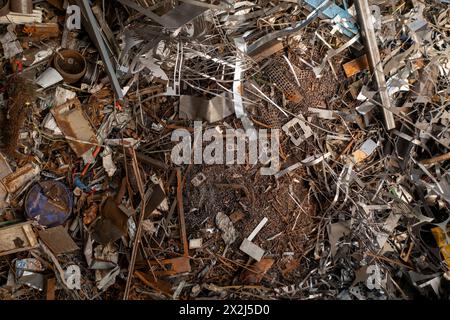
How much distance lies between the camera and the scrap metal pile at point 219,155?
3076mm

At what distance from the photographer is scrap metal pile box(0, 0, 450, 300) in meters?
3.08

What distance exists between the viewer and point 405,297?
10.7 feet

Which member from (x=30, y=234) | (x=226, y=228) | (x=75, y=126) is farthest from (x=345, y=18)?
(x=30, y=234)

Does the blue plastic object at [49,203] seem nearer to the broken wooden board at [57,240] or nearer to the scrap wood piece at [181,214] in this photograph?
the broken wooden board at [57,240]

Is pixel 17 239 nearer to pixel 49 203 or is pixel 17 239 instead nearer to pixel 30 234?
pixel 30 234

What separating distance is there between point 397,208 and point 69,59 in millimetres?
2557

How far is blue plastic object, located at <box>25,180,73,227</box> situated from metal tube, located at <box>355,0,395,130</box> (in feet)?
7.58

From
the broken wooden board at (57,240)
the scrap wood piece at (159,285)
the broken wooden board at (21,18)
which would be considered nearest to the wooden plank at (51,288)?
the broken wooden board at (57,240)

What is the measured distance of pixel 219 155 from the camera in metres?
3.22

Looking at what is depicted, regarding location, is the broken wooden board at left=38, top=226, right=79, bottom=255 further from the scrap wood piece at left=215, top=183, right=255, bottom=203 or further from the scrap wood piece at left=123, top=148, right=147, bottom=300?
the scrap wood piece at left=215, top=183, right=255, bottom=203

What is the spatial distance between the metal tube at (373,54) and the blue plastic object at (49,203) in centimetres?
231

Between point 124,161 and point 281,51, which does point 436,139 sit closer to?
point 281,51
